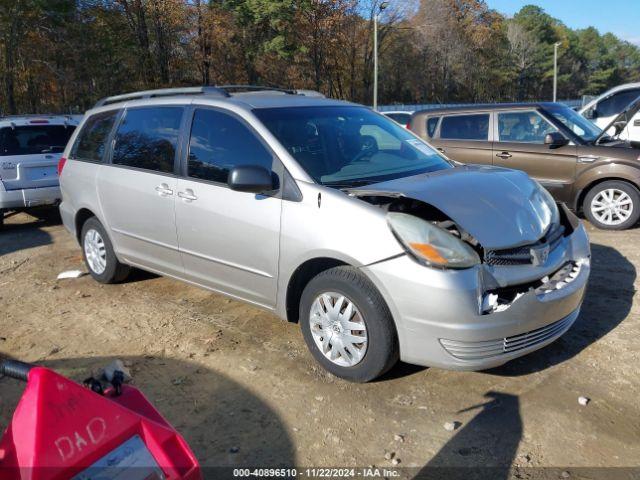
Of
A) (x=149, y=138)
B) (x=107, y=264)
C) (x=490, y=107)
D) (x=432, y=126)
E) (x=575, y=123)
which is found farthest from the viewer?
(x=432, y=126)

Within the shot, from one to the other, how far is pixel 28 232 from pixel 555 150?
7.85m

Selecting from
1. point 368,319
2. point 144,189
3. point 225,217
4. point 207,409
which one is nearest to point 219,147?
point 225,217

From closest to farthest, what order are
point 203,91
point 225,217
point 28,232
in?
point 225,217 < point 203,91 < point 28,232

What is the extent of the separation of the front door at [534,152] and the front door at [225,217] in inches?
199

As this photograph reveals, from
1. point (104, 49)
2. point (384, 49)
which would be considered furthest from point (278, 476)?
point (384, 49)

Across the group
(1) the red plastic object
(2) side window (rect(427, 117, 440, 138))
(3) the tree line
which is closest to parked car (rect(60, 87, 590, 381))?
(1) the red plastic object

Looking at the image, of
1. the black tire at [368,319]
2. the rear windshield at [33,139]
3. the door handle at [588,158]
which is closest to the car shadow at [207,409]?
the black tire at [368,319]

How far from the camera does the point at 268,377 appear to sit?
362cm

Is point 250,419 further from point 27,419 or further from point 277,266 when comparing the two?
point 27,419

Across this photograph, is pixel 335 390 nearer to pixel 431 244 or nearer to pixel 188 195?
pixel 431 244

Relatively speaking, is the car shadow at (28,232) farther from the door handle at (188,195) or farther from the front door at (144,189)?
the door handle at (188,195)

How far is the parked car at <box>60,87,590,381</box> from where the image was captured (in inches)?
122

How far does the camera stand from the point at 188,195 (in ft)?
14.0

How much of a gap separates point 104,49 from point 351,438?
28.3m
